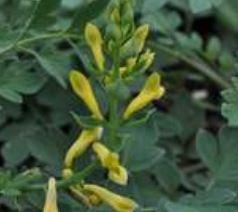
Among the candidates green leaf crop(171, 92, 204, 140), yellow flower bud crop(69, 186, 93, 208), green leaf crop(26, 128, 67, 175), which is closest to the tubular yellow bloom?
yellow flower bud crop(69, 186, 93, 208)

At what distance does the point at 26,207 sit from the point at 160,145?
46 cm

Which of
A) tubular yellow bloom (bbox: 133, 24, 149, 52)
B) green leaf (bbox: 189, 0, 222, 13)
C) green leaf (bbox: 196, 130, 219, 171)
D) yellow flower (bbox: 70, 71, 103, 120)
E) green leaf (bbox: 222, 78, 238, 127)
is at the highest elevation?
tubular yellow bloom (bbox: 133, 24, 149, 52)

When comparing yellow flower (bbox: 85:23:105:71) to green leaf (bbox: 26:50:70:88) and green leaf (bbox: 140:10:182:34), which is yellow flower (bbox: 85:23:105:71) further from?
green leaf (bbox: 140:10:182:34)

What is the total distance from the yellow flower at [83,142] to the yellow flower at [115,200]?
7cm

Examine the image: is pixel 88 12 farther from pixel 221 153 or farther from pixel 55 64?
pixel 221 153

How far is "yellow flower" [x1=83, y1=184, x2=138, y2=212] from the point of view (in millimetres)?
1227

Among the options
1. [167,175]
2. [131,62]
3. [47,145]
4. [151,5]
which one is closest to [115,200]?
[131,62]

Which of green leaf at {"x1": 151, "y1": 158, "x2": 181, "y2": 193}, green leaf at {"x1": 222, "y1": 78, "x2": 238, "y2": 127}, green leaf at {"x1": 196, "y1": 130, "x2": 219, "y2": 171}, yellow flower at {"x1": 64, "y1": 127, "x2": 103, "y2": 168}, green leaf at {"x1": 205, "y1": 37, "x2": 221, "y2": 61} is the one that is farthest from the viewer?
green leaf at {"x1": 205, "y1": 37, "x2": 221, "y2": 61}

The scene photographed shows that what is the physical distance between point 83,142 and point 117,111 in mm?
280

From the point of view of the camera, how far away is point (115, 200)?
123 cm

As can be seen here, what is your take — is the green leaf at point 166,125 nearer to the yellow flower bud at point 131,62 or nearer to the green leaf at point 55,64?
the green leaf at point 55,64

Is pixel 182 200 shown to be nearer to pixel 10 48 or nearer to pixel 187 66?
pixel 10 48

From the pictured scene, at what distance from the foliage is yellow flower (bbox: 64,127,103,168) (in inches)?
1.0

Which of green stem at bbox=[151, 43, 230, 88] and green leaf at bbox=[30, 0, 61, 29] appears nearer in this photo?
green leaf at bbox=[30, 0, 61, 29]
